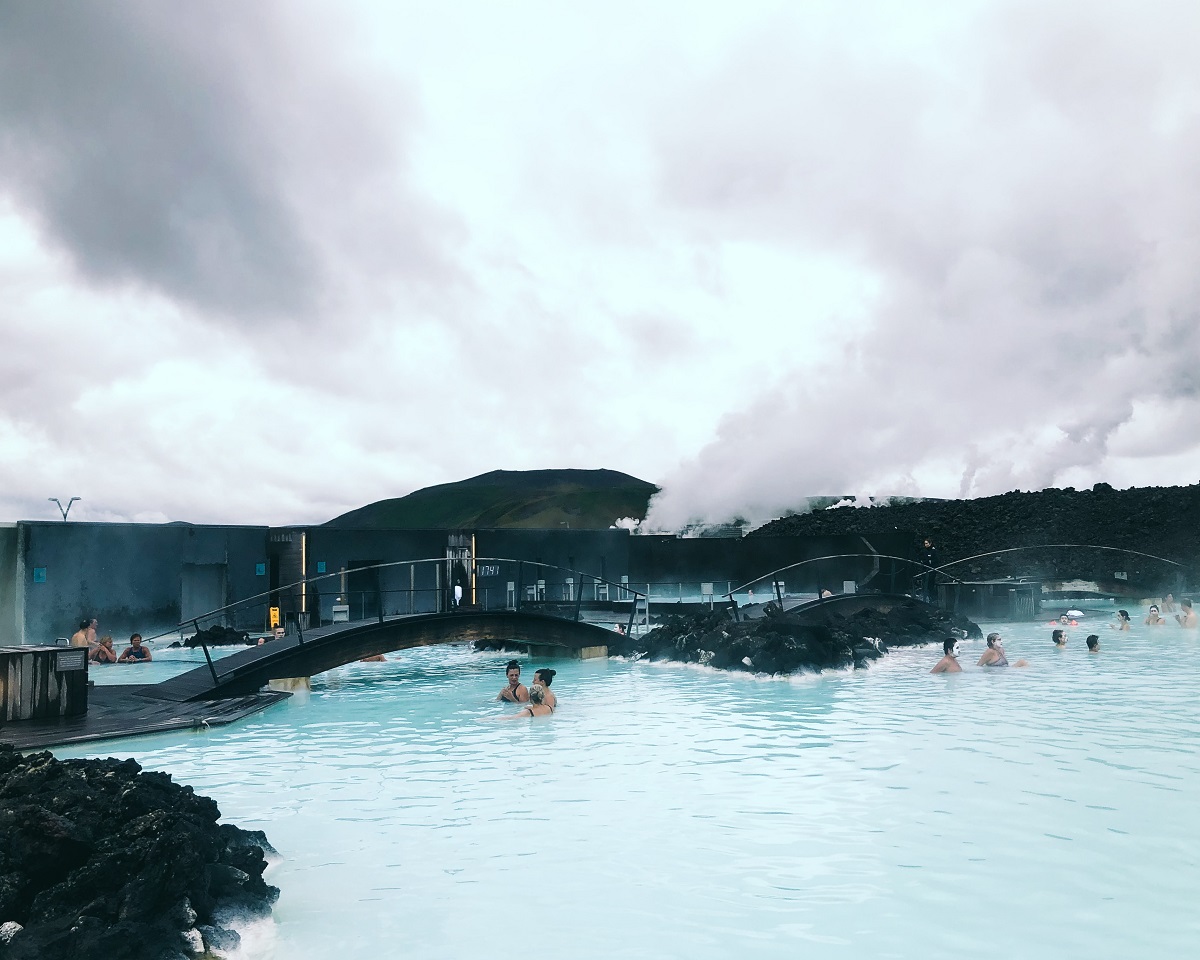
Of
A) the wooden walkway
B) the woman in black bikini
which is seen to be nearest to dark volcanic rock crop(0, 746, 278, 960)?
the wooden walkway

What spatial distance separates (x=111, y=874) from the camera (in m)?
6.02

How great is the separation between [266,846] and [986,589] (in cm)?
3632

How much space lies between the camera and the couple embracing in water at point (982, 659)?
21188mm

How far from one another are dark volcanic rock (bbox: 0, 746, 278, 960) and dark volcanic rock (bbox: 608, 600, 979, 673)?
1593cm

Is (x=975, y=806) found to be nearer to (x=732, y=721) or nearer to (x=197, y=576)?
(x=732, y=721)

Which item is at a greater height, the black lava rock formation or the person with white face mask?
the black lava rock formation

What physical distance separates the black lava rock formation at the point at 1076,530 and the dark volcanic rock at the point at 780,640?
31.3 meters

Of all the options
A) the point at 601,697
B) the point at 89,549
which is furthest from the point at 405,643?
the point at 89,549

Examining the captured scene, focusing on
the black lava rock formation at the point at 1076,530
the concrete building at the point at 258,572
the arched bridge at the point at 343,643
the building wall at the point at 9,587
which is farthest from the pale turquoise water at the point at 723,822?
the black lava rock formation at the point at 1076,530

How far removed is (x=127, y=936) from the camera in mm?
5516

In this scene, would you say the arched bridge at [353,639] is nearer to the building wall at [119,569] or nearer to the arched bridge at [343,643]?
the arched bridge at [343,643]

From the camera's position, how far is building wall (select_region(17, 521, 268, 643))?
23812 millimetres

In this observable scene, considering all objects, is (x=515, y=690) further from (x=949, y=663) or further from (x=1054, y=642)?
(x=1054, y=642)

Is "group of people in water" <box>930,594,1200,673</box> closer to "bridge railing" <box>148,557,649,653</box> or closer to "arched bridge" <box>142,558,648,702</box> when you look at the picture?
"arched bridge" <box>142,558,648,702</box>
